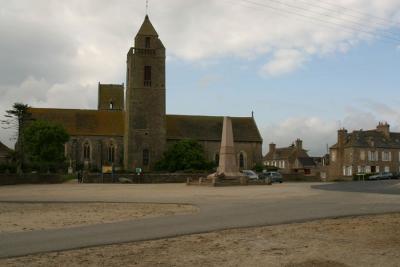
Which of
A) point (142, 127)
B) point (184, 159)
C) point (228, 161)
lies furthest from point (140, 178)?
point (142, 127)

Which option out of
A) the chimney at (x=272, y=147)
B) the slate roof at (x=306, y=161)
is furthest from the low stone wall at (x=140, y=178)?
the chimney at (x=272, y=147)

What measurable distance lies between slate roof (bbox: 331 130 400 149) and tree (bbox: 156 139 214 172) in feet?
68.2

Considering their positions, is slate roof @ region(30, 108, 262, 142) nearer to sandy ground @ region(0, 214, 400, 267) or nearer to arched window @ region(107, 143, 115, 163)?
arched window @ region(107, 143, 115, 163)

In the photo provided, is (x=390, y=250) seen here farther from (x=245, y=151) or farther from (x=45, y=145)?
(x=245, y=151)

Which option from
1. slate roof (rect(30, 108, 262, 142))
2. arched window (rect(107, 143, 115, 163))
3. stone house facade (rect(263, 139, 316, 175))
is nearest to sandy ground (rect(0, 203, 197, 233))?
arched window (rect(107, 143, 115, 163))

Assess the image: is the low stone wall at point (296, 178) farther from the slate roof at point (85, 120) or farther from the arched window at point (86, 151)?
the arched window at point (86, 151)

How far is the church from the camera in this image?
6969 centimetres

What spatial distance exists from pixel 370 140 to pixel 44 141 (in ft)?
148

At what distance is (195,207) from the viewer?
1822 centimetres

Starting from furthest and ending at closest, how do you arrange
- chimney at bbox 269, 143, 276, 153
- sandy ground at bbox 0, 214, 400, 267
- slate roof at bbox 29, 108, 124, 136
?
chimney at bbox 269, 143, 276, 153 < slate roof at bbox 29, 108, 124, 136 < sandy ground at bbox 0, 214, 400, 267

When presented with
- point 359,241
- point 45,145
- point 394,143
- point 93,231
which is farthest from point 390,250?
point 394,143

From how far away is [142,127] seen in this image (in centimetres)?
6969

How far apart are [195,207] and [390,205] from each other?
686 cm

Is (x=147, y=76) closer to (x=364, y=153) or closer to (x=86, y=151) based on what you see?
(x=86, y=151)
